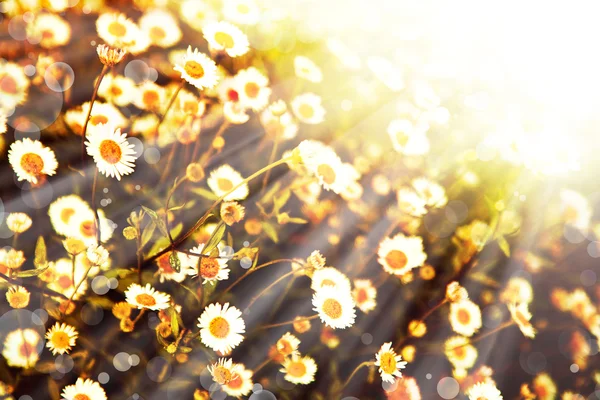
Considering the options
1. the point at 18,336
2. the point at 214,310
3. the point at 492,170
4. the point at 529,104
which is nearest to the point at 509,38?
the point at 529,104

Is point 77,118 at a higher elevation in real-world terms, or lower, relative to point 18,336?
higher

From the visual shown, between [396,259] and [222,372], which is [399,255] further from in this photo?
[222,372]

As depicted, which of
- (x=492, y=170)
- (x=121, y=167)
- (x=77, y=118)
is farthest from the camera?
(x=492, y=170)

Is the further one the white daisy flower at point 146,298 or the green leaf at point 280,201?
the green leaf at point 280,201

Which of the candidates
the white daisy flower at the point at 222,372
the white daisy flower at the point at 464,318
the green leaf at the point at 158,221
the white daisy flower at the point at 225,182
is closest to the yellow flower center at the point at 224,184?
the white daisy flower at the point at 225,182

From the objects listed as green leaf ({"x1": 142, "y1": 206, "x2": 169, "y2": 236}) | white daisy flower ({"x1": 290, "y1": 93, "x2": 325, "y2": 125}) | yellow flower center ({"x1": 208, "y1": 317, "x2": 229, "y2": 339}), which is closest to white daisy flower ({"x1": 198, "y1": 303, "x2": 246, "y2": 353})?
yellow flower center ({"x1": 208, "y1": 317, "x2": 229, "y2": 339})

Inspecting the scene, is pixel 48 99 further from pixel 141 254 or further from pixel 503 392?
pixel 503 392

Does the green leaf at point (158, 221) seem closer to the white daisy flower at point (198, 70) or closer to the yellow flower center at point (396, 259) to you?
the white daisy flower at point (198, 70)
